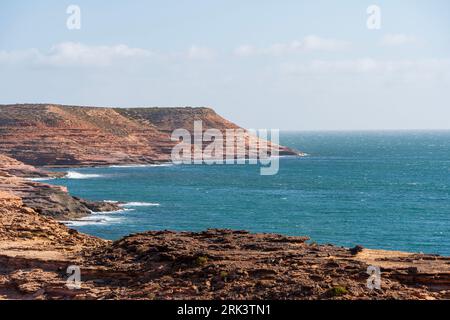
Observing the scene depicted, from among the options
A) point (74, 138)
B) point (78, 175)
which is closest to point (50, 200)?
point (78, 175)

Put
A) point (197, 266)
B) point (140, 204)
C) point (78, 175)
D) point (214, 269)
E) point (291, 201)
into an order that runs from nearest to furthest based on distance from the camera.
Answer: point (214, 269) → point (197, 266) → point (140, 204) → point (291, 201) → point (78, 175)

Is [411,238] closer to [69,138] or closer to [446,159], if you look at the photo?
[69,138]

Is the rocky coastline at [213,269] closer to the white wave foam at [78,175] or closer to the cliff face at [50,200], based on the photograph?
the cliff face at [50,200]

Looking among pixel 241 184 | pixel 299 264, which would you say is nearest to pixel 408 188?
pixel 241 184

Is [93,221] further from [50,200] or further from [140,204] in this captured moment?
[140,204]
